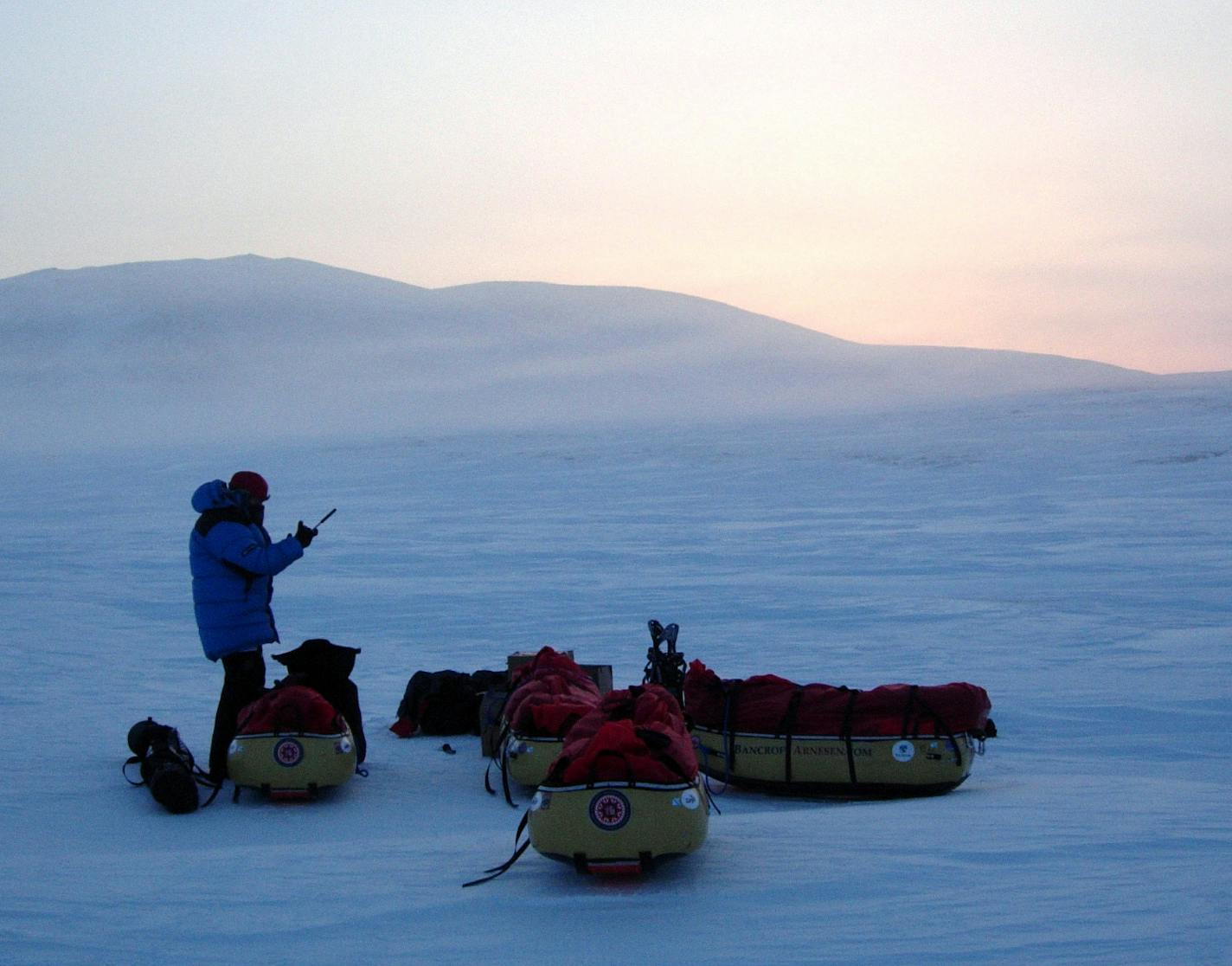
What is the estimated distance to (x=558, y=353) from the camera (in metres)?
59.8

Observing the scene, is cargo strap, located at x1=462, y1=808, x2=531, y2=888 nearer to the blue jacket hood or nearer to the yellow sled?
the yellow sled

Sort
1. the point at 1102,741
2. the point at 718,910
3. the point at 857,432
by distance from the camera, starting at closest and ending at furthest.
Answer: the point at 718,910, the point at 1102,741, the point at 857,432

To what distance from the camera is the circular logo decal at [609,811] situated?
376 centimetres

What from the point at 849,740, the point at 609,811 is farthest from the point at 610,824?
the point at 849,740

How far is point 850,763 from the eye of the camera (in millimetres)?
5000

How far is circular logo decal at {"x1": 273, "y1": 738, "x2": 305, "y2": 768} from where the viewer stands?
493 cm

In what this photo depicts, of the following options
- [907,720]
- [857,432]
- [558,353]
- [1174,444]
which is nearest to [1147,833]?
[907,720]

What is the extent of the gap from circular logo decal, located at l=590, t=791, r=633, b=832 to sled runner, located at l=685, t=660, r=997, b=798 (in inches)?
55.2

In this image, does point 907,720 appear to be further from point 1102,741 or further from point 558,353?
point 558,353

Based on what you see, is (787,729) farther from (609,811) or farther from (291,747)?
(291,747)

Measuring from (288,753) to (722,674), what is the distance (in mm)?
3071

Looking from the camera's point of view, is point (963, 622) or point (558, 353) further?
point (558, 353)

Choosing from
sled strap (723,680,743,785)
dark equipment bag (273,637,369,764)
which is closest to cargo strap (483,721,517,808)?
dark equipment bag (273,637,369,764)

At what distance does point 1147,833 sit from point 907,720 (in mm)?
999
